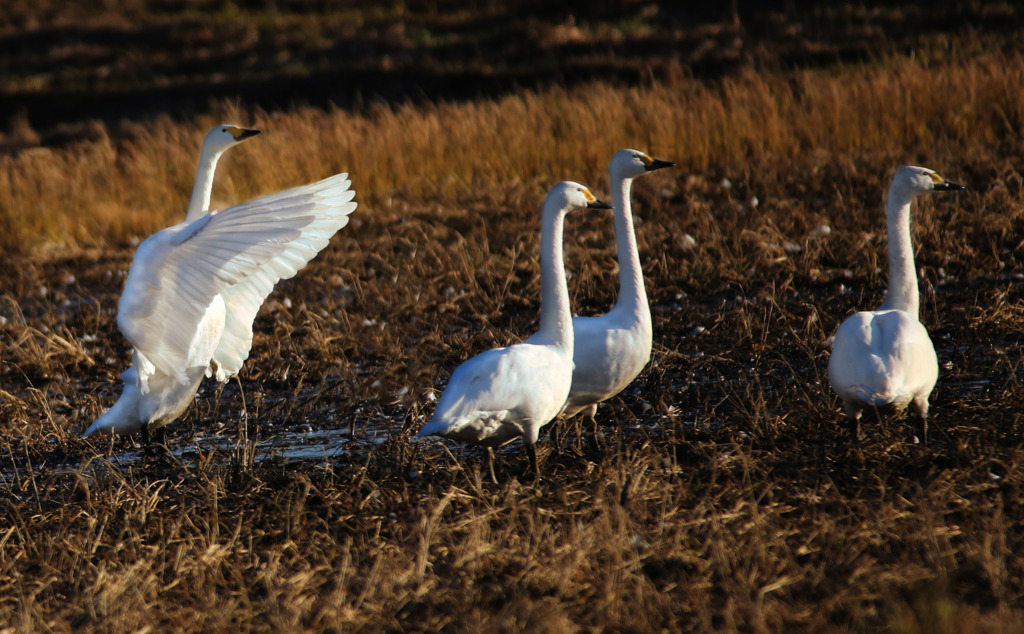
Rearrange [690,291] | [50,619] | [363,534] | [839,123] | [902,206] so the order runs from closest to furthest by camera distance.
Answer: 1. [50,619]
2. [363,534]
3. [902,206]
4. [690,291]
5. [839,123]

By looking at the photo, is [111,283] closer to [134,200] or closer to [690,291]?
[134,200]

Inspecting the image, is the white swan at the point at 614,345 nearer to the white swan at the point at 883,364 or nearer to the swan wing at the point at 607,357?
the swan wing at the point at 607,357

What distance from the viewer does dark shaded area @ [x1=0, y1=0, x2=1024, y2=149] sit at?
20422 mm

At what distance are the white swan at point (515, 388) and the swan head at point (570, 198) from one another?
34 centimetres

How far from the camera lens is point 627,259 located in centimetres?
519

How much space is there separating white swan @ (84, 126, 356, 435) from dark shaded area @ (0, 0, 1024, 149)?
12.0 meters

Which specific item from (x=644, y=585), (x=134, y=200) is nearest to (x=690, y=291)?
(x=644, y=585)

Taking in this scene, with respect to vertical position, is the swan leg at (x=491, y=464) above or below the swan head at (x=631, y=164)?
below

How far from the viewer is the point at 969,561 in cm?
322

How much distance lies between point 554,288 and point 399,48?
22.5m

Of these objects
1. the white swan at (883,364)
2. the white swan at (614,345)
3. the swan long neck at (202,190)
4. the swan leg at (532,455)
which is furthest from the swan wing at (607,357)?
the swan long neck at (202,190)

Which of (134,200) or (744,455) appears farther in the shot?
(134,200)

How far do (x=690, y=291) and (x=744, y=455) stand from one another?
3315 millimetres

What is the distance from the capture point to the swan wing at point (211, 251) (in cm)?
462
